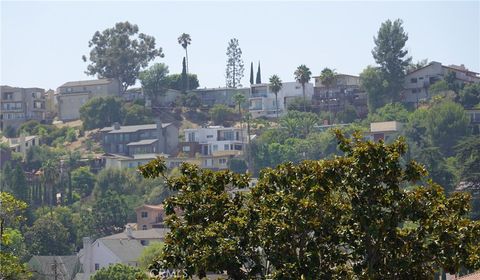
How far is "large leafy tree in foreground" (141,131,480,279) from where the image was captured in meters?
22.7

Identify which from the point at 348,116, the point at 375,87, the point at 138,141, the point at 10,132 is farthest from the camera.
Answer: the point at 10,132

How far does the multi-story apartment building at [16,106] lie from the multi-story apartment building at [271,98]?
88.0ft

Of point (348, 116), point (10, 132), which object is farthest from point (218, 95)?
point (10, 132)

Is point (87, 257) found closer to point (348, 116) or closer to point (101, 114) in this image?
point (348, 116)

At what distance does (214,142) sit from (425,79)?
1020 inches

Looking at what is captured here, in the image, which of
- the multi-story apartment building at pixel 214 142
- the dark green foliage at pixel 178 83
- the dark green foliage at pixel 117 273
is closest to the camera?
the dark green foliage at pixel 117 273

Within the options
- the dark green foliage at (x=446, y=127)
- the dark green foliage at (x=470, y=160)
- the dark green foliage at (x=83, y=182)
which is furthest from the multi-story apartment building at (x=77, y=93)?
the dark green foliage at (x=470, y=160)

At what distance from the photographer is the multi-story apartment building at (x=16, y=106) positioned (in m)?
166

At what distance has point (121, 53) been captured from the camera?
179 meters

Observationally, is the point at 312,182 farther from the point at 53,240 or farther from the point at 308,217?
the point at 53,240

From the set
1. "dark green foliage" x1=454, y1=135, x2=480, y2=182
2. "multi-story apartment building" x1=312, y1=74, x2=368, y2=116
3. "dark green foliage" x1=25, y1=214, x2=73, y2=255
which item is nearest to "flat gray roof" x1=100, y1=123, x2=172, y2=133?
"multi-story apartment building" x1=312, y1=74, x2=368, y2=116

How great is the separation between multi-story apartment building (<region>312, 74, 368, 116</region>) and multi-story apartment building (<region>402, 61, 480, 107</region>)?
528 centimetres

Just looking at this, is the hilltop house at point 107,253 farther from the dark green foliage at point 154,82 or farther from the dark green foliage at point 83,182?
the dark green foliage at point 154,82

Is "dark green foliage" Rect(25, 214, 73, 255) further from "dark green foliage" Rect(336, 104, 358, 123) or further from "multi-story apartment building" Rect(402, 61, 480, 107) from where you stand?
"multi-story apartment building" Rect(402, 61, 480, 107)
